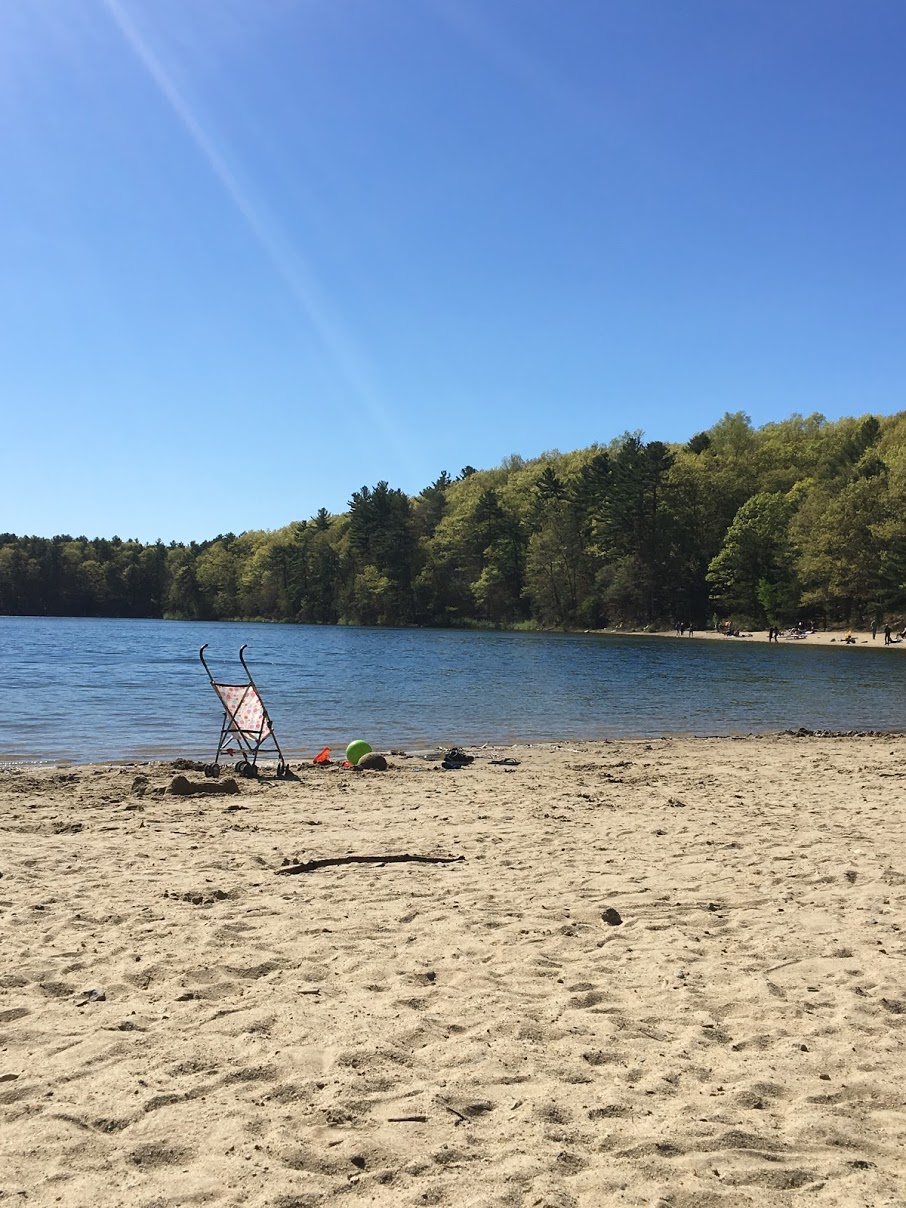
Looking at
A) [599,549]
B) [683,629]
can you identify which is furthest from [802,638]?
[599,549]

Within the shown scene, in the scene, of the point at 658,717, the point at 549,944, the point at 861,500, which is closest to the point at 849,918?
the point at 549,944

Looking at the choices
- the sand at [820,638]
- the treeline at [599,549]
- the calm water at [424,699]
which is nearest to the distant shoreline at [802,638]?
the sand at [820,638]

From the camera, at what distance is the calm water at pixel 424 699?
16.9 meters

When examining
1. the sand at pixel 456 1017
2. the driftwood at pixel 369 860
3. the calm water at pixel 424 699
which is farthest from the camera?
the calm water at pixel 424 699

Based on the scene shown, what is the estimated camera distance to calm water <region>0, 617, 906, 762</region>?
16938mm

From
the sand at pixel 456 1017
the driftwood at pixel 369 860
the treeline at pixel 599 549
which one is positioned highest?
the treeline at pixel 599 549

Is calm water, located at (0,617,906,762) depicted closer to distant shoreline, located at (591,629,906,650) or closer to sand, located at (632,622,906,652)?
sand, located at (632,622,906,652)

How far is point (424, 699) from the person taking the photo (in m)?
24.3

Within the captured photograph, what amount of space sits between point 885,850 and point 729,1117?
4.92 meters

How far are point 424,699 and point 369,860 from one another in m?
Result: 17.0

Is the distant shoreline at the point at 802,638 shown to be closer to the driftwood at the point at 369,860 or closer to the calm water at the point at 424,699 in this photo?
the calm water at the point at 424,699

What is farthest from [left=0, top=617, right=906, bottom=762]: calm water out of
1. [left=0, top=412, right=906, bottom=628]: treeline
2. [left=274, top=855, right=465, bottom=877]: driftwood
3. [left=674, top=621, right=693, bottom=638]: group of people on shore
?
[left=674, top=621, right=693, bottom=638]: group of people on shore

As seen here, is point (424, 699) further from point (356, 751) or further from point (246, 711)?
point (246, 711)

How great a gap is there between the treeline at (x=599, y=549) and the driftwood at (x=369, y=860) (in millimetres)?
60408
